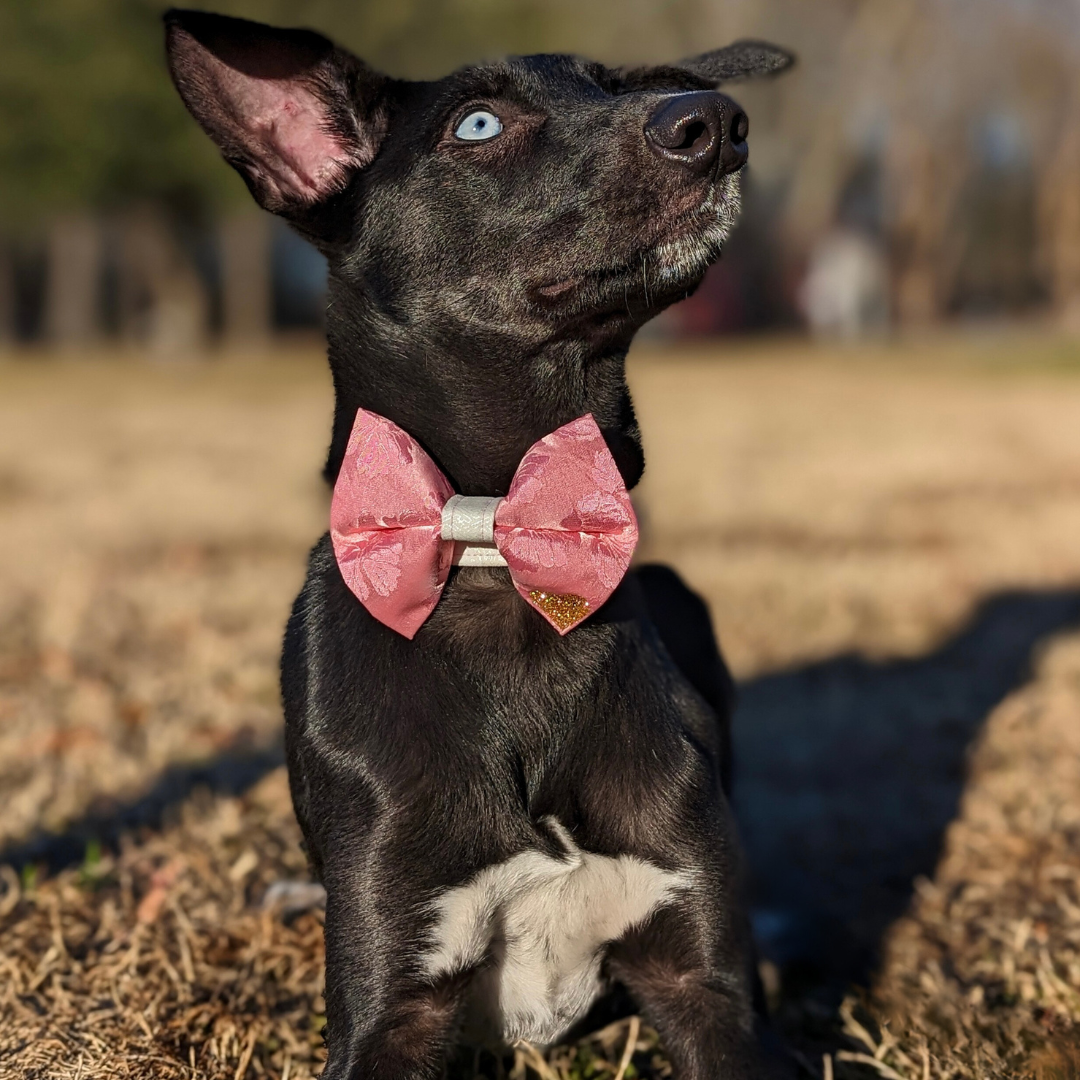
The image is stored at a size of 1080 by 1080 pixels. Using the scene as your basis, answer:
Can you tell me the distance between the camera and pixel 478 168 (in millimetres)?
Result: 2713

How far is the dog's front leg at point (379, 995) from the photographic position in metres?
2.48

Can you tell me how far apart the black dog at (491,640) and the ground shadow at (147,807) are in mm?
1482

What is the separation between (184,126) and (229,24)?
86.4 feet

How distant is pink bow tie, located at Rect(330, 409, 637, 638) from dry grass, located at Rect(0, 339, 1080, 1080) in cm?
105

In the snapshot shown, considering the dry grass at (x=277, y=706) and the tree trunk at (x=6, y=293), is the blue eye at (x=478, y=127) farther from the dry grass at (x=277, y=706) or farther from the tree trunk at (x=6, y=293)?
the tree trunk at (x=6, y=293)

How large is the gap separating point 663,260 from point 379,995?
4.86ft

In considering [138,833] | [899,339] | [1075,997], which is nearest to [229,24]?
[138,833]

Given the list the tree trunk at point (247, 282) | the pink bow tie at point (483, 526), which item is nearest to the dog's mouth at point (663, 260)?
the pink bow tie at point (483, 526)

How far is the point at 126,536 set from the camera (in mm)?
8898

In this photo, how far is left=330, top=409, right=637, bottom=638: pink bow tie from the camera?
8.30ft

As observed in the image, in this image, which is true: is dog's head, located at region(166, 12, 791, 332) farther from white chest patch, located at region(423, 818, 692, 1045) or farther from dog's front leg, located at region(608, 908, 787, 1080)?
dog's front leg, located at region(608, 908, 787, 1080)

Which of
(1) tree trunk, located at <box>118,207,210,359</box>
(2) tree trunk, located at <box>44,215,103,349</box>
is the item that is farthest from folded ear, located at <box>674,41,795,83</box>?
(2) tree trunk, located at <box>44,215,103,349</box>

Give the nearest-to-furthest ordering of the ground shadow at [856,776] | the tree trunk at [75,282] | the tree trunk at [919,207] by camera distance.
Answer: the ground shadow at [856,776] < the tree trunk at [75,282] < the tree trunk at [919,207]

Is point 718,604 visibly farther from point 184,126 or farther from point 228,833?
point 184,126
